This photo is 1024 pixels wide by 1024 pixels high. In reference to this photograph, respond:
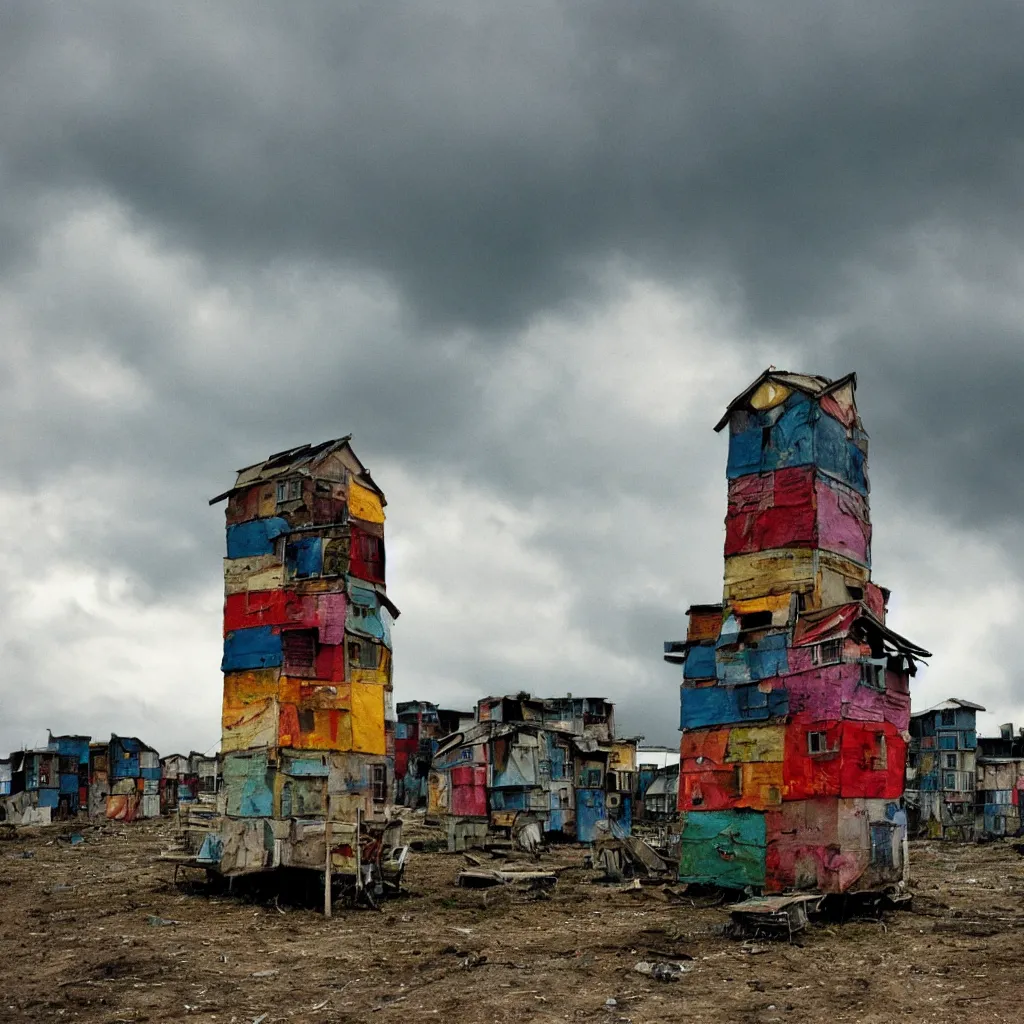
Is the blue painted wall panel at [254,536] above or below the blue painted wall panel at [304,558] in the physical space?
above

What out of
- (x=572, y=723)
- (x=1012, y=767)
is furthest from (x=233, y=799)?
(x=1012, y=767)

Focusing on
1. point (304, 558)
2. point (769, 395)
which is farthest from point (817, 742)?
point (304, 558)

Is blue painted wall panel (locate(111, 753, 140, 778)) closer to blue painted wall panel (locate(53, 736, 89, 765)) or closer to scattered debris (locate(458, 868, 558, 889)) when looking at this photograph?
blue painted wall panel (locate(53, 736, 89, 765))

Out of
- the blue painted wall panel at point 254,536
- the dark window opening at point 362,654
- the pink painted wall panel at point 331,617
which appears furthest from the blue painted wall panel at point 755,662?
the blue painted wall panel at point 254,536

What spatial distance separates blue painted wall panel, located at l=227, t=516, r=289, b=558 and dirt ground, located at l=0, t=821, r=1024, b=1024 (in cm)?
895

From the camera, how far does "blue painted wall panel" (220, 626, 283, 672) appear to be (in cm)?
2872

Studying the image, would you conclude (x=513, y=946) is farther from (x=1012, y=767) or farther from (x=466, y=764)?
(x=1012, y=767)

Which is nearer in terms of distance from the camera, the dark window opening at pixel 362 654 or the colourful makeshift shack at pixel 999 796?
the dark window opening at pixel 362 654

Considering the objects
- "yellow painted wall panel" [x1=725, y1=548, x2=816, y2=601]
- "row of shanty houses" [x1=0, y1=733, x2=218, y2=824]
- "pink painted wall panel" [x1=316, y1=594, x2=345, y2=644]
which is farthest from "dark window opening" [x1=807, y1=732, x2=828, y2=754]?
"row of shanty houses" [x1=0, y1=733, x2=218, y2=824]

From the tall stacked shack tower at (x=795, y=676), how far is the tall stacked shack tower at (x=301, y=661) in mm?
8486

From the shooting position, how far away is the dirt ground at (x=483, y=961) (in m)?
17.0

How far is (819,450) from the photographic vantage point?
2747cm

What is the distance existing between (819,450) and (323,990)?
1689cm

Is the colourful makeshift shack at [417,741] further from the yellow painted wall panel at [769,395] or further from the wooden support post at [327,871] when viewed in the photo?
the yellow painted wall panel at [769,395]
